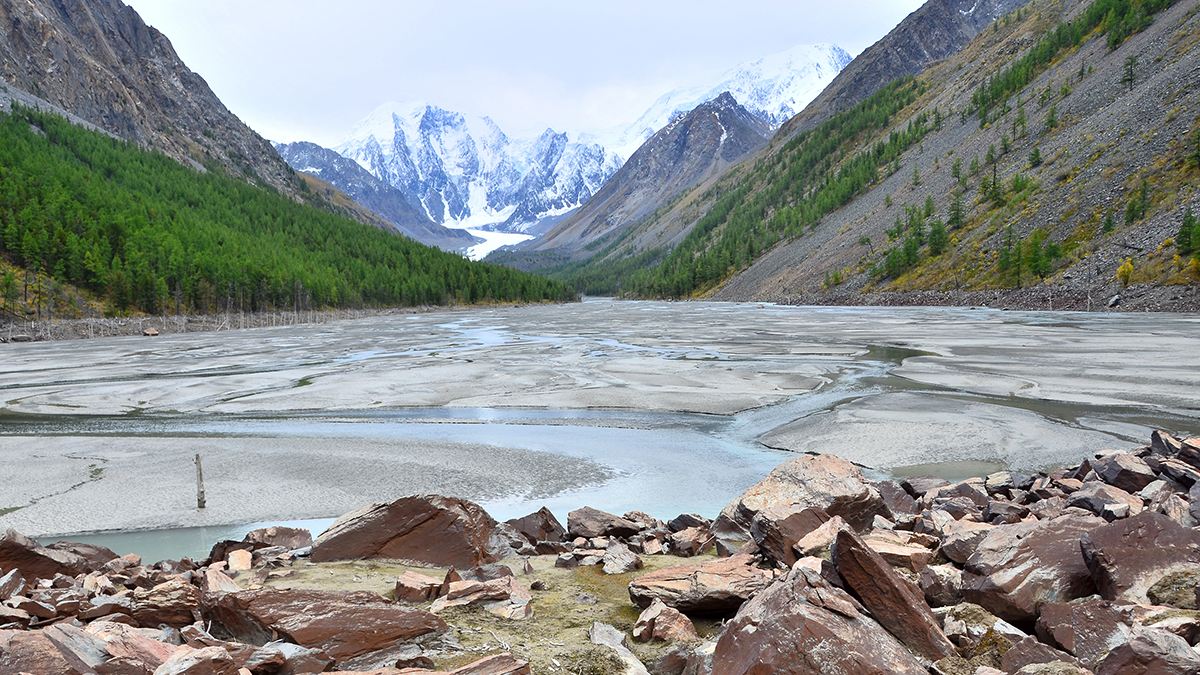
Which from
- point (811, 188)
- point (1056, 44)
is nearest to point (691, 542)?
point (1056, 44)

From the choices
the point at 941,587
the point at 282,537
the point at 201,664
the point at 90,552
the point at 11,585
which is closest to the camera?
the point at 201,664

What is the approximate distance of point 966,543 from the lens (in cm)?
553

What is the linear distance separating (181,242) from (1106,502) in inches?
4608

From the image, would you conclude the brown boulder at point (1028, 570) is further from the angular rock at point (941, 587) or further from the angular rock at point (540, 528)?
the angular rock at point (540, 528)

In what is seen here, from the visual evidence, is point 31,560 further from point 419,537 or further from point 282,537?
point 419,537

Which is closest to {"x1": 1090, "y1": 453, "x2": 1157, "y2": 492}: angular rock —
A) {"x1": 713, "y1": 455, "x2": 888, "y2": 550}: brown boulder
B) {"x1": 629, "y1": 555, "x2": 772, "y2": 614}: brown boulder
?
{"x1": 713, "y1": 455, "x2": 888, "y2": 550}: brown boulder

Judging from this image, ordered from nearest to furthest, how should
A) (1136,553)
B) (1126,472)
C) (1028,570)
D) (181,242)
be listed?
(1136,553), (1028,570), (1126,472), (181,242)

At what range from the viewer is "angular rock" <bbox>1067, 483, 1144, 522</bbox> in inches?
243

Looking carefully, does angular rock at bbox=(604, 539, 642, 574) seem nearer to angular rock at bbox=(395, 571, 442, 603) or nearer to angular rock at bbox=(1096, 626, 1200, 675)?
angular rock at bbox=(395, 571, 442, 603)

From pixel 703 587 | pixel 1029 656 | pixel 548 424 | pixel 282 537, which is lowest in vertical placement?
pixel 548 424

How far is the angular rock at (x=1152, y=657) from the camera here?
314cm

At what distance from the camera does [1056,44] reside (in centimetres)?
12038

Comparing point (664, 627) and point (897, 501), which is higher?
point (664, 627)

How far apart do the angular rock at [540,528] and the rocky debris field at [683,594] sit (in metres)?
0.34
